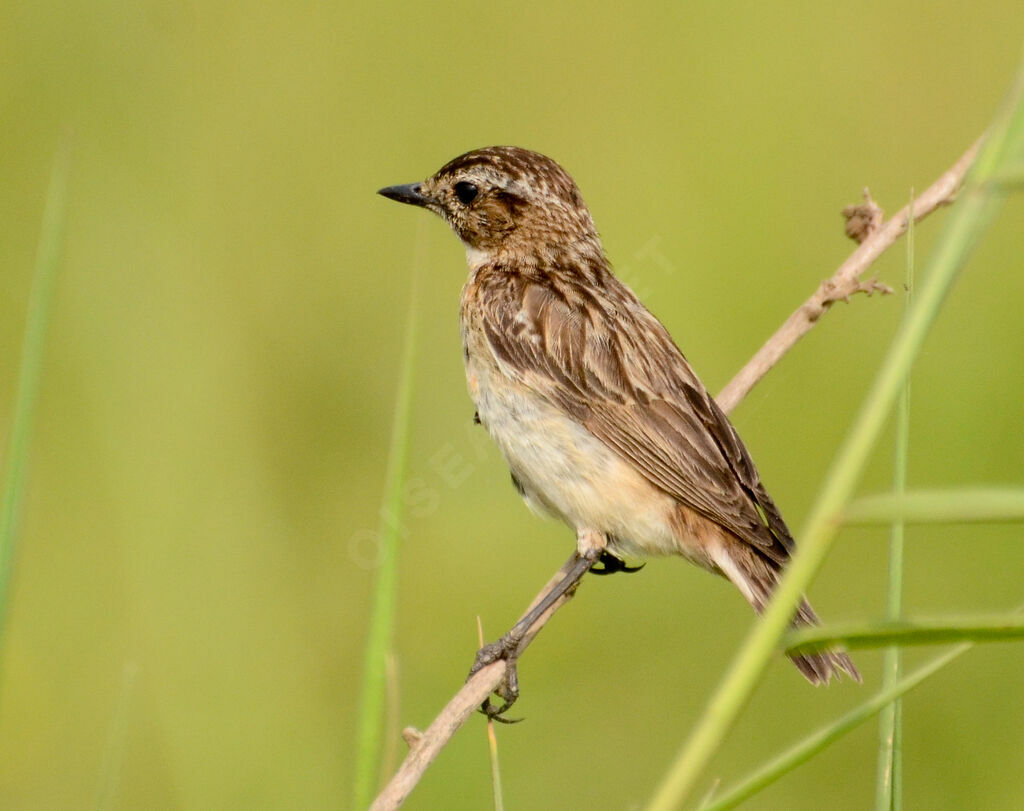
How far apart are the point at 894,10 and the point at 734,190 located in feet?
6.24

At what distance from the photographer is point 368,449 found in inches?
254

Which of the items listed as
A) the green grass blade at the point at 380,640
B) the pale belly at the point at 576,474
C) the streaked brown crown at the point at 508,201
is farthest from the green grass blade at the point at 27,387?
the streaked brown crown at the point at 508,201

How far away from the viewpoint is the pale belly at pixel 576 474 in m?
4.77

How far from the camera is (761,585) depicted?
457cm

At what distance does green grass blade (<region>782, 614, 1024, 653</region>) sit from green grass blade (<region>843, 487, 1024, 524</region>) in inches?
4.8

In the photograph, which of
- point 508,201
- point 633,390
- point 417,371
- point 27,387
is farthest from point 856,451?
point 417,371

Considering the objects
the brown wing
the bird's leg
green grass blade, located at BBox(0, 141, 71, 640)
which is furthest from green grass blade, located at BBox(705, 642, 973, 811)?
the brown wing

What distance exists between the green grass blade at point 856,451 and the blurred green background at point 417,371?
355 centimetres

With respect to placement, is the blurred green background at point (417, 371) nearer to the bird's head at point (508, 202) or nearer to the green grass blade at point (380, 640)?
the bird's head at point (508, 202)

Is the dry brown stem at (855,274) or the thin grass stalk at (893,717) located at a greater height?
the dry brown stem at (855,274)

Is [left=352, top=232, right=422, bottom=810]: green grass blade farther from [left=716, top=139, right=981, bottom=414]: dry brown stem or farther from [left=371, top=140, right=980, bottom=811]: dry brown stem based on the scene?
[left=716, top=139, right=981, bottom=414]: dry brown stem

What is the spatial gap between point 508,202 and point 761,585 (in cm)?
198

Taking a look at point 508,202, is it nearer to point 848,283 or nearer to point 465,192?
point 465,192

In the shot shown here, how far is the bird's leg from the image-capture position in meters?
4.27
